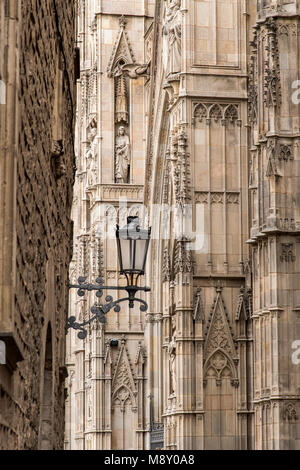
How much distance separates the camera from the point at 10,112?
7730 mm

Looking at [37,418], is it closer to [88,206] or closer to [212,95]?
[212,95]

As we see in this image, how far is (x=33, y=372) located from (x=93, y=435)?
123 feet

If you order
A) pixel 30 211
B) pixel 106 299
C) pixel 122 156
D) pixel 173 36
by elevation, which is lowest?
pixel 30 211

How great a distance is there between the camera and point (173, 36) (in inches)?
1363

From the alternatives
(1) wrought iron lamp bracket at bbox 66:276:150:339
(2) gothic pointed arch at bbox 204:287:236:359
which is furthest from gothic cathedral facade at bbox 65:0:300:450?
(1) wrought iron lamp bracket at bbox 66:276:150:339

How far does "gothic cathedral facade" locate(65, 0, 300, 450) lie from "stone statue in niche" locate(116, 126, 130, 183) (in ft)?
0.16

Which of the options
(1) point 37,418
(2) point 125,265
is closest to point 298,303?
(2) point 125,265

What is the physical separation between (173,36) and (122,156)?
16.4 m

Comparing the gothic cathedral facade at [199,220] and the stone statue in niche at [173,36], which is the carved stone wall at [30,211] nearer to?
the gothic cathedral facade at [199,220]

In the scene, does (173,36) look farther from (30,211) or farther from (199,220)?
(30,211)

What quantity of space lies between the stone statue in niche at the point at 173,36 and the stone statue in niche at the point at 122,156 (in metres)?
14.9

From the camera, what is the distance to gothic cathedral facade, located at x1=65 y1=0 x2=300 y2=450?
27.0 metres

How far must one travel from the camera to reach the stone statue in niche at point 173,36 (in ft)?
112

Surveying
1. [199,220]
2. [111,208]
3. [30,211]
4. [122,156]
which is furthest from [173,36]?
[30,211]
